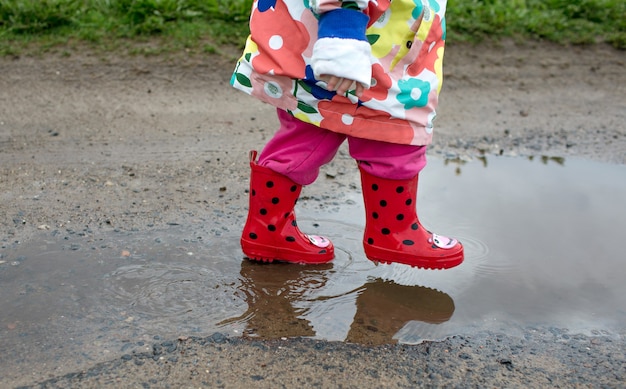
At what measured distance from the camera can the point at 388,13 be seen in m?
2.26

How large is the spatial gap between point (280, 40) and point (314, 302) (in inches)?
31.4

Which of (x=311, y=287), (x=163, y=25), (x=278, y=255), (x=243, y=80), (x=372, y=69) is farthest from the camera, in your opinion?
(x=163, y=25)

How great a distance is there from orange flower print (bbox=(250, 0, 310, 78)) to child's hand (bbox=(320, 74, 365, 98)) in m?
0.15

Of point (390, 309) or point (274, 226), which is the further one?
point (274, 226)

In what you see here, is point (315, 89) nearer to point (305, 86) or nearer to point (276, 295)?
point (305, 86)

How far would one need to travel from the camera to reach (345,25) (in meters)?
2.09

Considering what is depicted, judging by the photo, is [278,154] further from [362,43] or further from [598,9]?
[598,9]

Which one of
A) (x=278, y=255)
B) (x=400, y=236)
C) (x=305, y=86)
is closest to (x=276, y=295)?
(x=278, y=255)

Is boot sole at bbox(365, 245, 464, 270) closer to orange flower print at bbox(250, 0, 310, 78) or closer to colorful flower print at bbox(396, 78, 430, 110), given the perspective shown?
colorful flower print at bbox(396, 78, 430, 110)

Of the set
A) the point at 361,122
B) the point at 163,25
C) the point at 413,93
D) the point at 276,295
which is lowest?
the point at 276,295

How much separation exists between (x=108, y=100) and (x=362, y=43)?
2.52m

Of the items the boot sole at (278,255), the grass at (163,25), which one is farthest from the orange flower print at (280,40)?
the grass at (163,25)

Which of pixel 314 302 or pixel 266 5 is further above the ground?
pixel 266 5

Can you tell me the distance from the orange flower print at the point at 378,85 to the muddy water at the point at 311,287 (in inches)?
25.1
